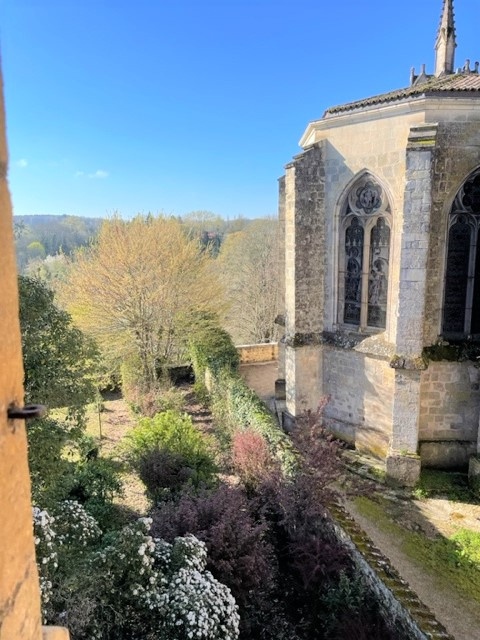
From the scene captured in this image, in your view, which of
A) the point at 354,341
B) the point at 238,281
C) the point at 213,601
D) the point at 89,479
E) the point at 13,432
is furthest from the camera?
the point at 238,281

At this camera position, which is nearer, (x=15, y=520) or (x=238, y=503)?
(x=15, y=520)

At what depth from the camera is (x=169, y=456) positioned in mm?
9531

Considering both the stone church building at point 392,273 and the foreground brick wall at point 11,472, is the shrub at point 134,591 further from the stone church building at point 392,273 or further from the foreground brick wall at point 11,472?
the stone church building at point 392,273

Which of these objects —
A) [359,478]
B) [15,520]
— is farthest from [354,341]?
[15,520]

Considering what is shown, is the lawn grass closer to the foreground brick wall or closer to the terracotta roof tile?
the foreground brick wall

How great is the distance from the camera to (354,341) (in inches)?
427

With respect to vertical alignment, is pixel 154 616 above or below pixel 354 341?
below

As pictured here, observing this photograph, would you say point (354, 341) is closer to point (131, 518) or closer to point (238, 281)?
point (131, 518)

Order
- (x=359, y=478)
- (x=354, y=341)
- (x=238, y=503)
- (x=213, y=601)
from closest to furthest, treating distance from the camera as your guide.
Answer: (x=213, y=601)
(x=238, y=503)
(x=359, y=478)
(x=354, y=341)

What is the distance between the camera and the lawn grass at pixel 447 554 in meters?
7.21

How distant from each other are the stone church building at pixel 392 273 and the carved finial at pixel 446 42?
1692 millimetres

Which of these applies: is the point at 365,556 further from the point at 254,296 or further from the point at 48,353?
the point at 254,296

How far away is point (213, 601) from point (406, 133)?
29.4 ft

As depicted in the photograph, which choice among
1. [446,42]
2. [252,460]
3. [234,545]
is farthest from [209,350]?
[446,42]
